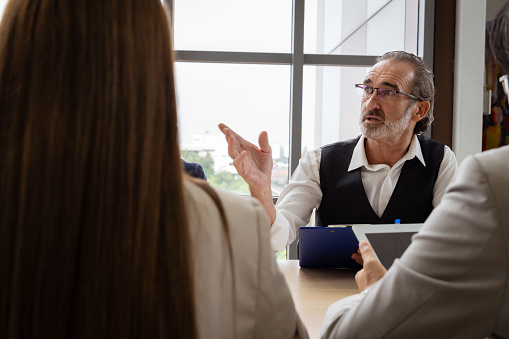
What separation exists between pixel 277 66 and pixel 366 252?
2.81 m

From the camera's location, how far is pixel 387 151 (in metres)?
2.33

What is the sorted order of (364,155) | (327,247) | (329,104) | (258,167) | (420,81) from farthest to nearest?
(329,104)
(420,81)
(364,155)
(258,167)
(327,247)

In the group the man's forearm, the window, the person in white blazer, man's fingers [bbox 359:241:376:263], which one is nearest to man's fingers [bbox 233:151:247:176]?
the man's forearm

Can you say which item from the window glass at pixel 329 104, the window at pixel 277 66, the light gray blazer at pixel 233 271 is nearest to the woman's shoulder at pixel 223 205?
the light gray blazer at pixel 233 271

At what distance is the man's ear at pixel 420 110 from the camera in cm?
244

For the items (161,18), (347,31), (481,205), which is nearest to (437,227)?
(481,205)

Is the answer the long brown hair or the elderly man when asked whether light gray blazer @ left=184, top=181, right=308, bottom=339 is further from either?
the elderly man

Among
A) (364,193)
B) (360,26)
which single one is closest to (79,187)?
(364,193)

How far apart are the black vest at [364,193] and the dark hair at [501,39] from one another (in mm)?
1316

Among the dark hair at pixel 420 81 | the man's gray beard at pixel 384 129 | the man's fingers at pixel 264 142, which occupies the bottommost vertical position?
the man's fingers at pixel 264 142

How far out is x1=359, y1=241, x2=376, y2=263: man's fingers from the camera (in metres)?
1.24

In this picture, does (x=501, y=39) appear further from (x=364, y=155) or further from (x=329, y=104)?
(x=329, y=104)

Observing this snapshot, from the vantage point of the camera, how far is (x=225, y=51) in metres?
3.79

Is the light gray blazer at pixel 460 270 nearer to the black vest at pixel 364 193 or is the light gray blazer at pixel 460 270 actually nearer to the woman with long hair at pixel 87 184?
the woman with long hair at pixel 87 184
